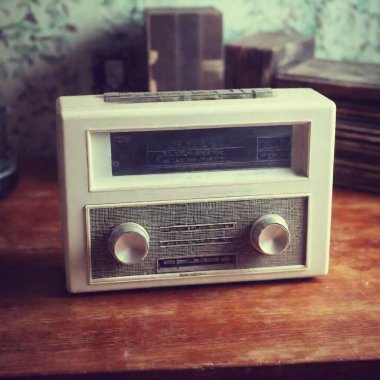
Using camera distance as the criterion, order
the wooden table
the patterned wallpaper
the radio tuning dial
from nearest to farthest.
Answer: the wooden table < the radio tuning dial < the patterned wallpaper

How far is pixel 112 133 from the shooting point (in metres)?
0.84

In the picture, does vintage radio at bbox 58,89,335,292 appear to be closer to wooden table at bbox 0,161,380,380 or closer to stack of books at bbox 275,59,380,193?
wooden table at bbox 0,161,380,380

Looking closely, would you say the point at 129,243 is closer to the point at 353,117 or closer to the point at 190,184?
the point at 190,184

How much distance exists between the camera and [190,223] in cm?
88

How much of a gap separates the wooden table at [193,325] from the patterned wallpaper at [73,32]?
1.37 feet

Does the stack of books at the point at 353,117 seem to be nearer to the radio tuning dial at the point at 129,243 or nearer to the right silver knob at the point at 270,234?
the right silver knob at the point at 270,234

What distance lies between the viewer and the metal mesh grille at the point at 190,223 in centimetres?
86

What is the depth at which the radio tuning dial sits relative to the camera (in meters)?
0.85

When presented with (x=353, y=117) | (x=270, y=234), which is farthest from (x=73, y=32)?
(x=270, y=234)

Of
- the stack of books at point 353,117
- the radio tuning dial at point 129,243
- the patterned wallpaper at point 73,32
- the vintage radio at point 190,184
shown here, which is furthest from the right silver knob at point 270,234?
the patterned wallpaper at point 73,32

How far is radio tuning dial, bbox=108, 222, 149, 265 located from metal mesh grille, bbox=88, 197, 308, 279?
0.01m

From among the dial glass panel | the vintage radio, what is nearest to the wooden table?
the vintage radio

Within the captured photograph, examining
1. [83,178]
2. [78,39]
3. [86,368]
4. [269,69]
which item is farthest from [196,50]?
[86,368]

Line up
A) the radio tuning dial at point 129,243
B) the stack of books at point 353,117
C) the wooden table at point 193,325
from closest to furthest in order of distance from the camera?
1. the wooden table at point 193,325
2. the radio tuning dial at point 129,243
3. the stack of books at point 353,117
